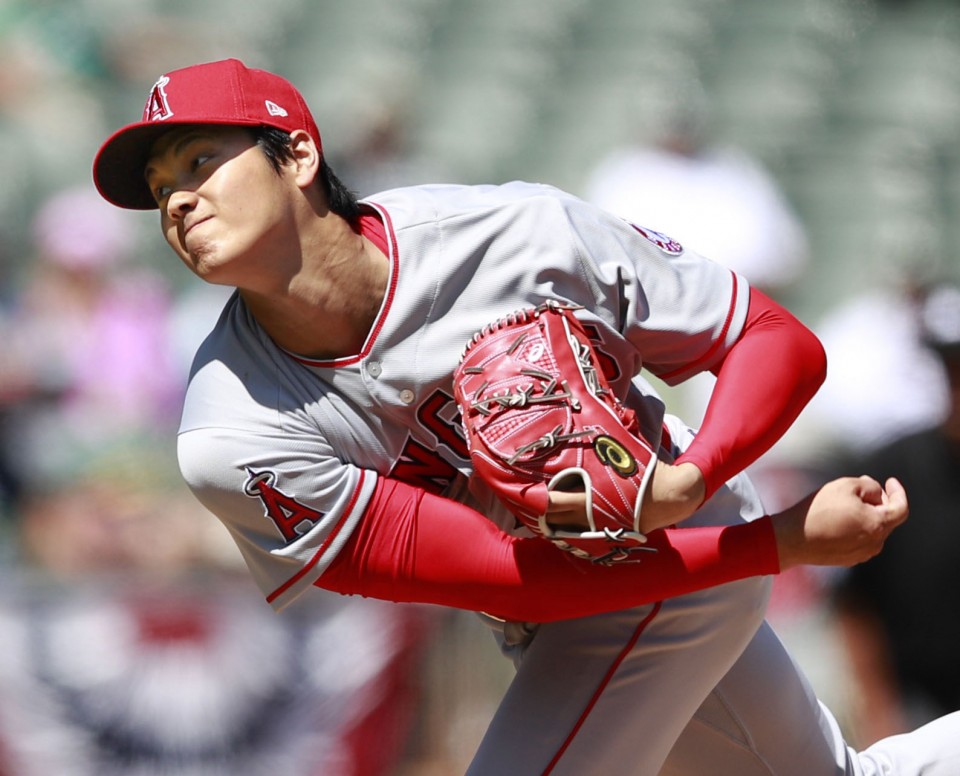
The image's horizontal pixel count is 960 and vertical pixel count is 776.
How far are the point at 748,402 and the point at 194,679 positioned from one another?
2.66 meters

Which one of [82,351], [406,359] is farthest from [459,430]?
[82,351]

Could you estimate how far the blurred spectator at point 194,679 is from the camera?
4.48 meters

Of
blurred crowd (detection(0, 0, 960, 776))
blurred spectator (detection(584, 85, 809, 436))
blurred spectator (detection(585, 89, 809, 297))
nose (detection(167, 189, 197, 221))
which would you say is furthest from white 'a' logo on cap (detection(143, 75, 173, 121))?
blurred spectator (detection(585, 89, 809, 297))

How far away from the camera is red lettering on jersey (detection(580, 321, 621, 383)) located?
97.3 inches

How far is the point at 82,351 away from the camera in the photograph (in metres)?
5.64

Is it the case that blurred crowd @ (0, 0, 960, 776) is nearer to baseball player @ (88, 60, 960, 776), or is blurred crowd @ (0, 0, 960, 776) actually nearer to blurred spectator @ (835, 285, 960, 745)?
blurred spectator @ (835, 285, 960, 745)

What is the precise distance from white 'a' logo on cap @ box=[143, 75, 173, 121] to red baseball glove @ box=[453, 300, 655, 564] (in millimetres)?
652

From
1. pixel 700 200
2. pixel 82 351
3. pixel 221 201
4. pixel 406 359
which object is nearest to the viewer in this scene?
pixel 221 201

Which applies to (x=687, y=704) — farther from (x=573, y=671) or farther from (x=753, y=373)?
(x=753, y=373)

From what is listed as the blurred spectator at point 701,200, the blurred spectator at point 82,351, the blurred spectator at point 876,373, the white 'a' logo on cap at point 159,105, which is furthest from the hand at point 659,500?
the blurred spectator at point 701,200

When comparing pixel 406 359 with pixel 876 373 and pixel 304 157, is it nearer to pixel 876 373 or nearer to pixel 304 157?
pixel 304 157

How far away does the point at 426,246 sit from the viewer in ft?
8.34

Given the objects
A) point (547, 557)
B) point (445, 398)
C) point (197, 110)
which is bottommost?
point (547, 557)

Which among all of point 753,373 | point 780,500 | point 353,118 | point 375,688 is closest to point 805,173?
point 353,118
